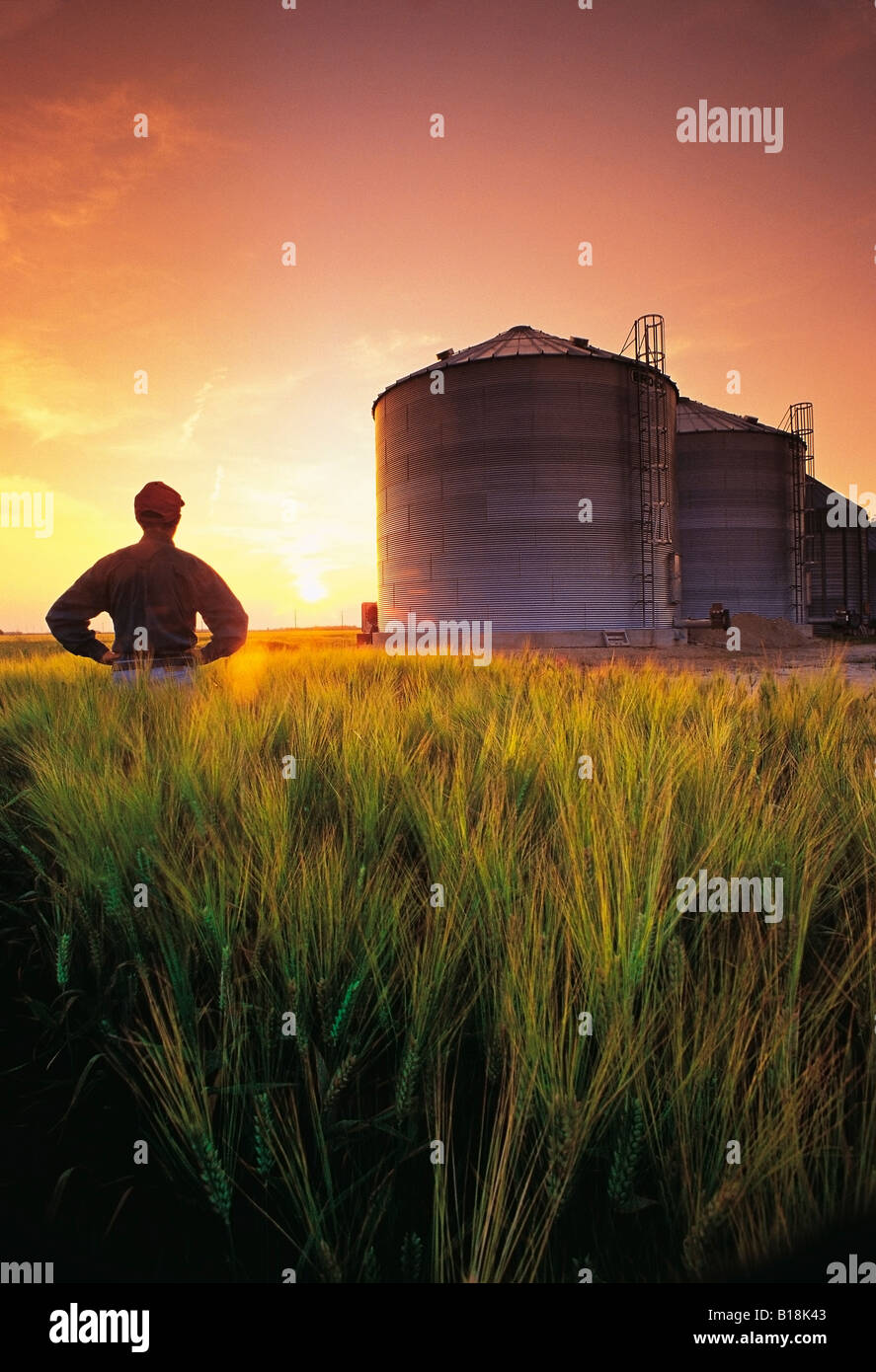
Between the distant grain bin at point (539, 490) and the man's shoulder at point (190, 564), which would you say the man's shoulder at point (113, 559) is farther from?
the distant grain bin at point (539, 490)

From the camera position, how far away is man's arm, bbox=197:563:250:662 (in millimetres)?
4477

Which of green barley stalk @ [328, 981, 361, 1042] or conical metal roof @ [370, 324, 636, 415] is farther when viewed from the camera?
conical metal roof @ [370, 324, 636, 415]

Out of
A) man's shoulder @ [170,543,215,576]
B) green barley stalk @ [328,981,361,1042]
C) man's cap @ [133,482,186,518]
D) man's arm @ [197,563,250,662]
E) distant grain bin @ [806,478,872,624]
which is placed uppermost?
distant grain bin @ [806,478,872,624]

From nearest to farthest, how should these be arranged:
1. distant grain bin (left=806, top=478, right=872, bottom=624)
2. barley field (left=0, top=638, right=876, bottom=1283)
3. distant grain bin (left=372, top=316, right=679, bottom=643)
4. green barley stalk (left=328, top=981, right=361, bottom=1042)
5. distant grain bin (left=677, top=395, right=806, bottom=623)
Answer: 1. barley field (left=0, top=638, right=876, bottom=1283)
2. green barley stalk (left=328, top=981, right=361, bottom=1042)
3. distant grain bin (left=372, top=316, right=679, bottom=643)
4. distant grain bin (left=677, top=395, right=806, bottom=623)
5. distant grain bin (left=806, top=478, right=872, bottom=624)

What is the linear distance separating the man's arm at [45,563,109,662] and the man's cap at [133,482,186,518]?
509 mm

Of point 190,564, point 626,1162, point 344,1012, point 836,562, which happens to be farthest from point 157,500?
point 836,562

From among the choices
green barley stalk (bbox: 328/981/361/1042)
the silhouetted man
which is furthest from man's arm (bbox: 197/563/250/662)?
green barley stalk (bbox: 328/981/361/1042)

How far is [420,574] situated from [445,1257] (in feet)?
68.6

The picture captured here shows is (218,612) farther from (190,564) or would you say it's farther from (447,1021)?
(447,1021)

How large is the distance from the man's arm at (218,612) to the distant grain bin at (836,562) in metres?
30.0

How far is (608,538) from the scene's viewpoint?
2023cm

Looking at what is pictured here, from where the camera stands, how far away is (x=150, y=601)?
4422 mm

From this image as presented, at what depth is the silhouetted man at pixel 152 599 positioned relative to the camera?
4.41m

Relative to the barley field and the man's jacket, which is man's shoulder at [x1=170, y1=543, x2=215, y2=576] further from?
the barley field
